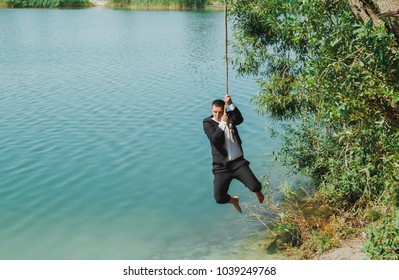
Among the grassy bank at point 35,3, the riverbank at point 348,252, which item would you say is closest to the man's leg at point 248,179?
the riverbank at point 348,252

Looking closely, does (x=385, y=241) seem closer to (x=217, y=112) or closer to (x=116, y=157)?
(x=217, y=112)

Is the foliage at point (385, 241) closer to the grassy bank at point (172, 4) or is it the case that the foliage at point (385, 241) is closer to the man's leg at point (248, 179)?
the man's leg at point (248, 179)

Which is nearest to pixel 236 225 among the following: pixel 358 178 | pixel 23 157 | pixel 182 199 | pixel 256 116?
pixel 182 199

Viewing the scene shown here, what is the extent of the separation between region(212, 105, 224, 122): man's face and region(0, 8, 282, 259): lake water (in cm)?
404

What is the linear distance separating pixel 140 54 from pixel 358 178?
97.0 feet

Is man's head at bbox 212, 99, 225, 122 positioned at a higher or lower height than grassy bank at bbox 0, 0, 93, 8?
lower

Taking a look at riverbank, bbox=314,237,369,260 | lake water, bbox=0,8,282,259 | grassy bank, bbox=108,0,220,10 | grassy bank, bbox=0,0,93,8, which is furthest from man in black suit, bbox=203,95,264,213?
grassy bank, bbox=0,0,93,8

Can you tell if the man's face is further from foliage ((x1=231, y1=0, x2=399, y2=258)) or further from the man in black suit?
foliage ((x1=231, y1=0, x2=399, y2=258))

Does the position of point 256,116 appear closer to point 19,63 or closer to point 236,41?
point 236,41

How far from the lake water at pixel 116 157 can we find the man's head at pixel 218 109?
4.06 metres

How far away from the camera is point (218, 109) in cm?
942

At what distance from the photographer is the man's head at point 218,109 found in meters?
9.38

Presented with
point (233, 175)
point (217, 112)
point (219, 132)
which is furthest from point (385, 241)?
point (217, 112)

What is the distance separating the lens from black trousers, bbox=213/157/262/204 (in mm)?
9617
